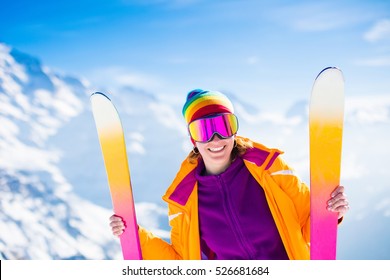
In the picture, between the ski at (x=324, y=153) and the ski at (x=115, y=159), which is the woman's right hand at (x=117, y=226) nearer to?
the ski at (x=115, y=159)

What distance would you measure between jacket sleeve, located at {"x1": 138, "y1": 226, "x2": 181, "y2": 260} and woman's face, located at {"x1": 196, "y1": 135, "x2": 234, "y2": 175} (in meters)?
0.55

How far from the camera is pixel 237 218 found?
2.12m

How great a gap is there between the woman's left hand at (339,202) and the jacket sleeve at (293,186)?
0.15m

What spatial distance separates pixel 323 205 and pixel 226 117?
70 centimetres

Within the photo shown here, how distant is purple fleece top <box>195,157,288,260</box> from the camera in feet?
6.92

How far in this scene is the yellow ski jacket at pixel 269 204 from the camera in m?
2.08

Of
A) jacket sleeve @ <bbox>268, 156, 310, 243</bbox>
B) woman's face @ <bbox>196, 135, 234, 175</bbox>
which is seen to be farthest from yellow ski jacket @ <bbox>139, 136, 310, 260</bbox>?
woman's face @ <bbox>196, 135, 234, 175</bbox>

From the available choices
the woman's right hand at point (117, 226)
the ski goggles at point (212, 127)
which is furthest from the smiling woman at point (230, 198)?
the woman's right hand at point (117, 226)

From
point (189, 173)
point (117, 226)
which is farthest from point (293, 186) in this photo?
point (117, 226)

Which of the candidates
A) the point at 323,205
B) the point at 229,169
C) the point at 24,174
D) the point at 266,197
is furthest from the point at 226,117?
the point at 24,174

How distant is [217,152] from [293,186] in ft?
1.45

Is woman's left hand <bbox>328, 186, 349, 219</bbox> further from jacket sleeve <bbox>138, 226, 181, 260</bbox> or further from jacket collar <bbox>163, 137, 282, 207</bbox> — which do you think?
jacket sleeve <bbox>138, 226, 181, 260</bbox>

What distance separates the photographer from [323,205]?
2107mm
